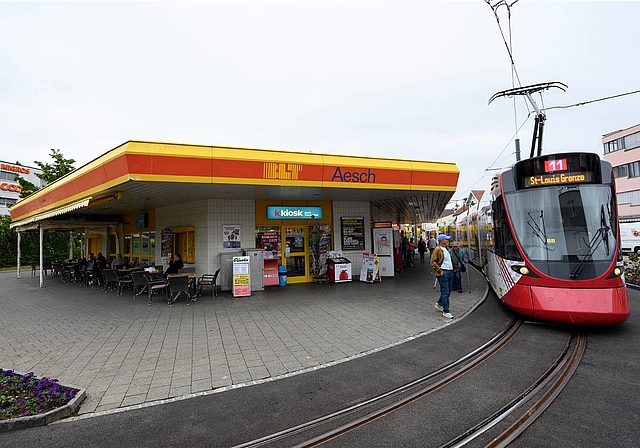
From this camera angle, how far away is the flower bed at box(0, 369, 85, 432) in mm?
3365

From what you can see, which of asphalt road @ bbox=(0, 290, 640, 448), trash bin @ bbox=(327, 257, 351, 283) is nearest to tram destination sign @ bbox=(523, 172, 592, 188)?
asphalt road @ bbox=(0, 290, 640, 448)

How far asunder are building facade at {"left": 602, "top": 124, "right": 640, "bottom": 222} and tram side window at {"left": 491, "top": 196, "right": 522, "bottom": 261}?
3756cm

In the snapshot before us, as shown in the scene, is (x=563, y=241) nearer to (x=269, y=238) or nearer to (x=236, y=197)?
(x=269, y=238)

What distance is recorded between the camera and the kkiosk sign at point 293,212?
11.7m

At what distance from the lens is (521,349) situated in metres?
5.20

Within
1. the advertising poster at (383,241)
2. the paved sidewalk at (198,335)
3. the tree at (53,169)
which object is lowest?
the paved sidewalk at (198,335)

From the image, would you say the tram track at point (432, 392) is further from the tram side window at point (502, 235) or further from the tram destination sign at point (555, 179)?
the tram destination sign at point (555, 179)

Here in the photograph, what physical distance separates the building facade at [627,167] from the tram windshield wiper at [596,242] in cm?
3804

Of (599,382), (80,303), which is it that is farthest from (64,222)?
(599,382)

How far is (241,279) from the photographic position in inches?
406

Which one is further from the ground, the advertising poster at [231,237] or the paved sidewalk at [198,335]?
A: the advertising poster at [231,237]

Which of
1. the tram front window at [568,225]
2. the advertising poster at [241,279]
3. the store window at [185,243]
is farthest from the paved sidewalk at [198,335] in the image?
the store window at [185,243]

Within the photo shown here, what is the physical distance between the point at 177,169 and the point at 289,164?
2.94 meters

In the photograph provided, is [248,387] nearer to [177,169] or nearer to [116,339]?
[116,339]
